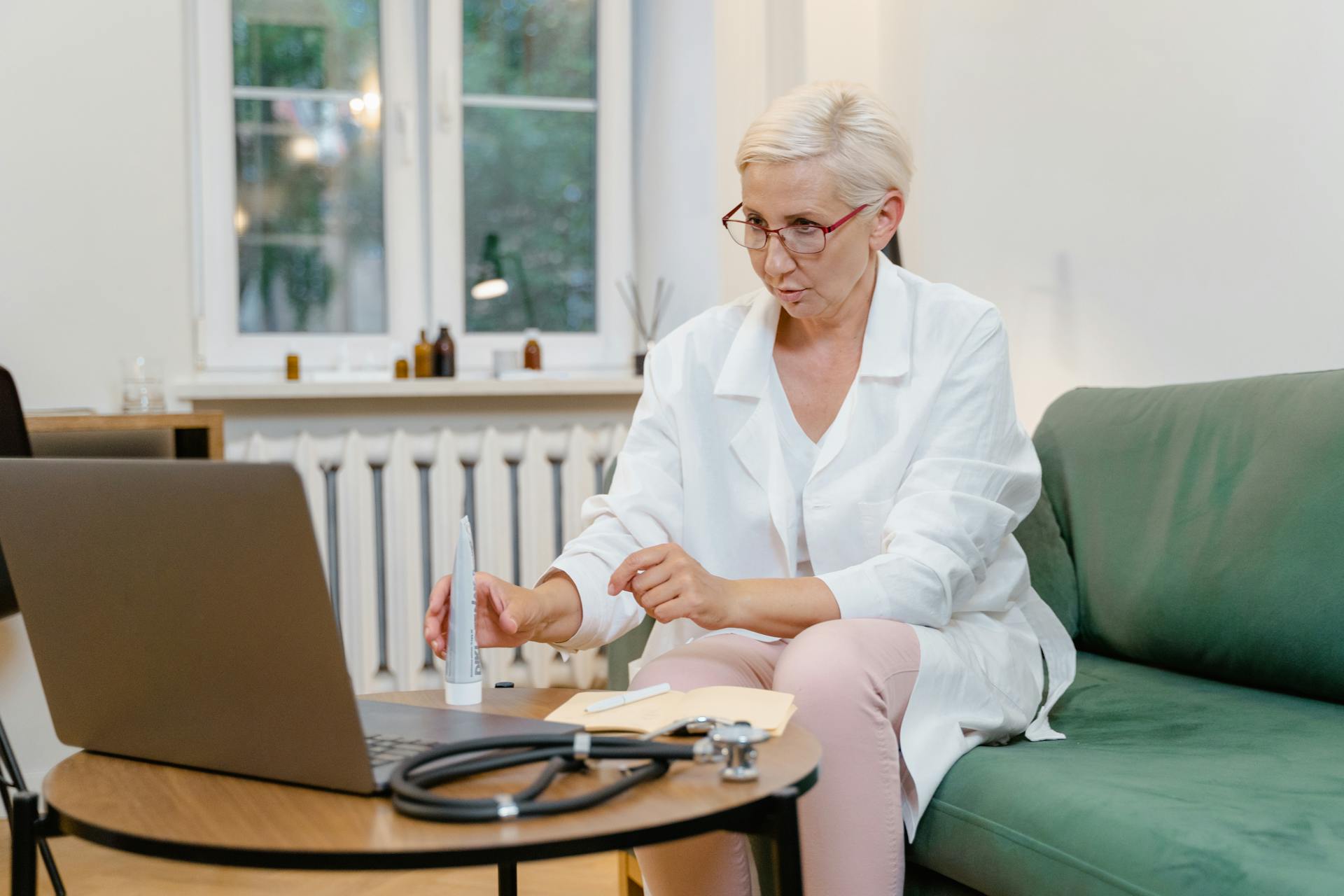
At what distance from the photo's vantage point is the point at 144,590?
2.89 feet

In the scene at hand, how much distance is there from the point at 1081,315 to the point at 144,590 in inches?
77.3

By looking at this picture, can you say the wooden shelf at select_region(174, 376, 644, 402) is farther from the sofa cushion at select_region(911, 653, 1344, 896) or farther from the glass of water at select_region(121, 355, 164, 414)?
the sofa cushion at select_region(911, 653, 1344, 896)

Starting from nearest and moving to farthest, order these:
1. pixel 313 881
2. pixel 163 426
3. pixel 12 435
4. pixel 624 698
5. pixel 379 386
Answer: pixel 624 698, pixel 12 435, pixel 313 881, pixel 163 426, pixel 379 386

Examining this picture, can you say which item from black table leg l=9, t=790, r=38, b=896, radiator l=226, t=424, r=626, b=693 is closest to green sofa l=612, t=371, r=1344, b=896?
black table leg l=9, t=790, r=38, b=896

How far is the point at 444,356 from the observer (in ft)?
10.4

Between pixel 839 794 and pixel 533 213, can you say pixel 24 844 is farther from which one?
pixel 533 213

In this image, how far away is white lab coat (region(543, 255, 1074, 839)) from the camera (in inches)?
56.4

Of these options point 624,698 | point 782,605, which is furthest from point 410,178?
point 624,698

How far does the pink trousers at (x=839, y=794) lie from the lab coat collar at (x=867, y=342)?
42 cm

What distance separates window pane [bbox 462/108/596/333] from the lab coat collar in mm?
1784

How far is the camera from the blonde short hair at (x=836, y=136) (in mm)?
1554

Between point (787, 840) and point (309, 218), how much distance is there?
2.72 metres

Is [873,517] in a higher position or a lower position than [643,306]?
lower

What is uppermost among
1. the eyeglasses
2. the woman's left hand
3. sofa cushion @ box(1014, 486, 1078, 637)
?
the eyeglasses
